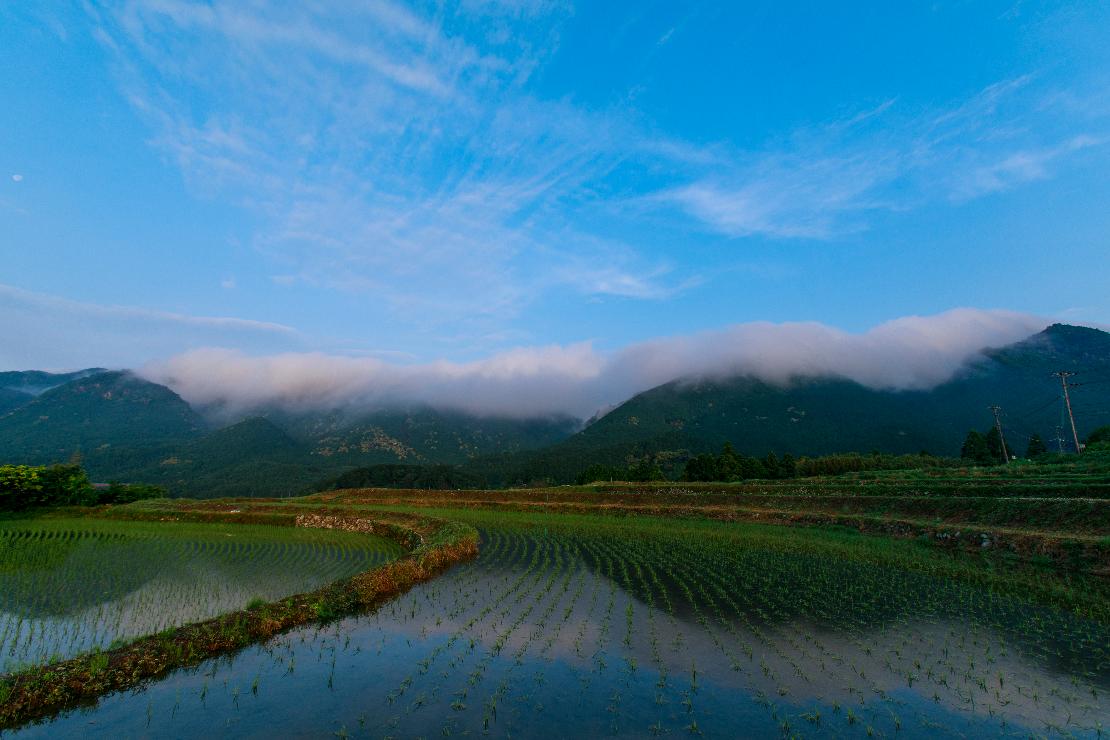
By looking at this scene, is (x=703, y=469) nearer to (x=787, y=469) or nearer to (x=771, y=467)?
(x=771, y=467)

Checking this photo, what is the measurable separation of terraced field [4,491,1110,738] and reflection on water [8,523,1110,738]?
0.06 meters

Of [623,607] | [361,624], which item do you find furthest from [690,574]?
[361,624]

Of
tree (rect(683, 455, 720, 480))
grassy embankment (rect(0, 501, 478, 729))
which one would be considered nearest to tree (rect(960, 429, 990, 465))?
tree (rect(683, 455, 720, 480))

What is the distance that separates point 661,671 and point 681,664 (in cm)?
73

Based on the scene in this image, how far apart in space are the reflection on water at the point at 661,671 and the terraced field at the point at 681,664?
0.19 ft

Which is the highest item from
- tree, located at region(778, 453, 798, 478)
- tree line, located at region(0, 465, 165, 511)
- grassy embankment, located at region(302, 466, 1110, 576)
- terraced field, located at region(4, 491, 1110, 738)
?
tree line, located at region(0, 465, 165, 511)

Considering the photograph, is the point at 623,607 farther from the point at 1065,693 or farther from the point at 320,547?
the point at 320,547

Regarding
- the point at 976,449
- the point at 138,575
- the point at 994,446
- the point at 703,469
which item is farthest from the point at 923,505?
the point at 994,446

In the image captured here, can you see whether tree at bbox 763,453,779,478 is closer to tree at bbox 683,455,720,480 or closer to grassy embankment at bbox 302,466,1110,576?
tree at bbox 683,455,720,480

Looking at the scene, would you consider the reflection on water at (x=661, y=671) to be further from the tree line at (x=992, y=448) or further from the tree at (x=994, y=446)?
the tree at (x=994, y=446)

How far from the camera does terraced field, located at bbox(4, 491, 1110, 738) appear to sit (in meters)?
9.20

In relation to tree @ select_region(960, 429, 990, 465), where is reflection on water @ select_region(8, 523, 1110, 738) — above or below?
above

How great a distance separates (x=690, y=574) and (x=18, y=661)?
22.7 meters

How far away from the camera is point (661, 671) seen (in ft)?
37.5
